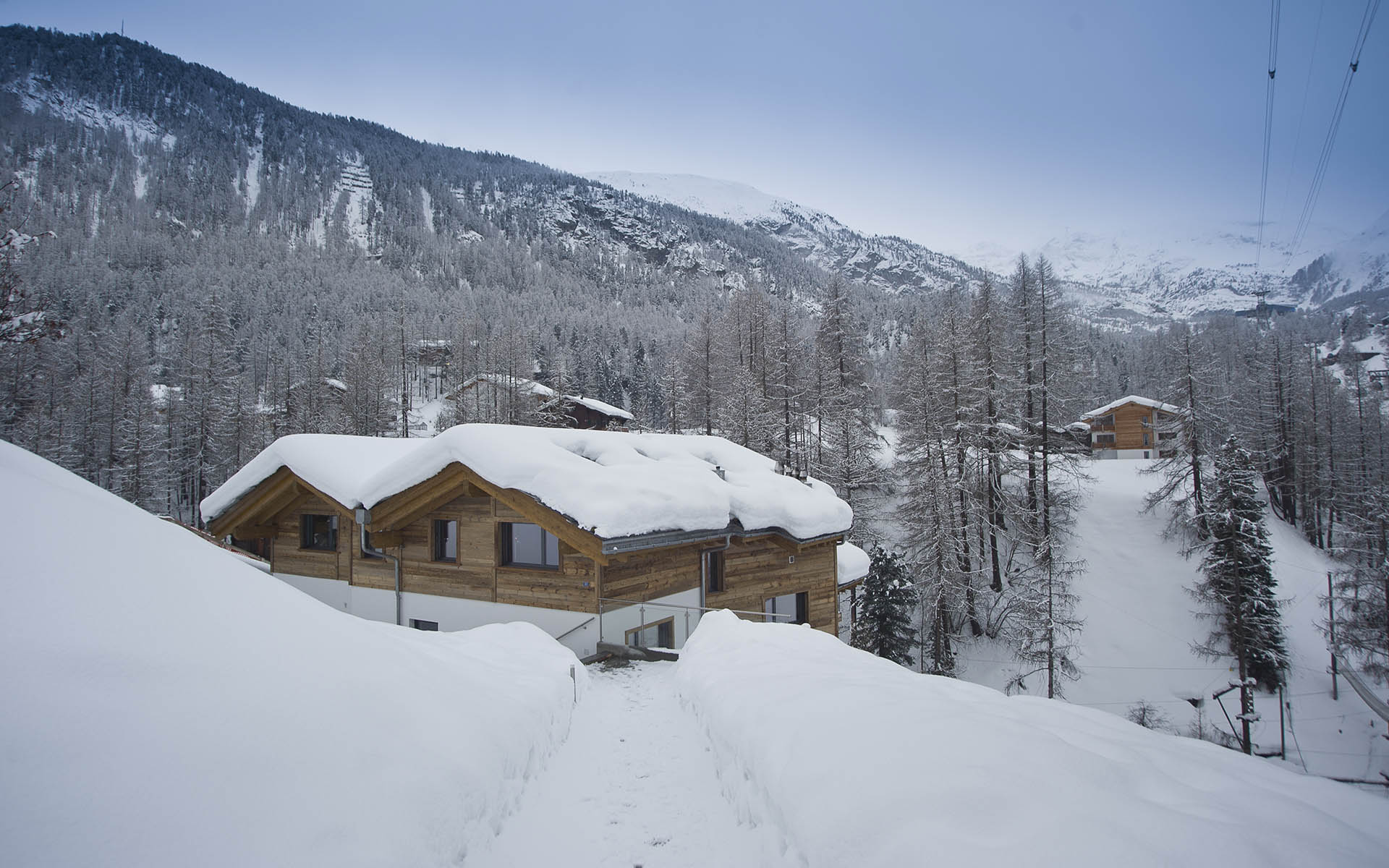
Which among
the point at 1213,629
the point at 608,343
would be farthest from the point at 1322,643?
the point at 608,343

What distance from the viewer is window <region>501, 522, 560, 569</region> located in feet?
41.5

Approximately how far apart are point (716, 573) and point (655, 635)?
2253 mm

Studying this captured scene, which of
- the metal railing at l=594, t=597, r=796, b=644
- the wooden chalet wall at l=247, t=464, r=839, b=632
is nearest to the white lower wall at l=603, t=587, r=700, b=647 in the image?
the metal railing at l=594, t=597, r=796, b=644

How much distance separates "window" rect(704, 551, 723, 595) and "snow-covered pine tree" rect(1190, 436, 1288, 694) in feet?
70.5

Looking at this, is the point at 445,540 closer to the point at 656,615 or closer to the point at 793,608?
the point at 656,615

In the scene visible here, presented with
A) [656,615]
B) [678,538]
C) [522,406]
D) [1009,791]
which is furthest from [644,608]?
[522,406]

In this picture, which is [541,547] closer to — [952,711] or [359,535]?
[359,535]

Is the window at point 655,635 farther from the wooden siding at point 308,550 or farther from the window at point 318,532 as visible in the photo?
the window at point 318,532

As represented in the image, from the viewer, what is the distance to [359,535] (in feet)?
48.7

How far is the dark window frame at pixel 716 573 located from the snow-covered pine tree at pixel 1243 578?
842 inches

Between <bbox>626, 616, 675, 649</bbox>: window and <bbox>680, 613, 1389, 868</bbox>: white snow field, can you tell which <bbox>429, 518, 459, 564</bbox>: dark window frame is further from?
<bbox>680, 613, 1389, 868</bbox>: white snow field

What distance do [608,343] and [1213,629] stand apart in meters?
76.6

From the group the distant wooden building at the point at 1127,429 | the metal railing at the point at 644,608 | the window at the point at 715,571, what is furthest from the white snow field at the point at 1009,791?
the distant wooden building at the point at 1127,429

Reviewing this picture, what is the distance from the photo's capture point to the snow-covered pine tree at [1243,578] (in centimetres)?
2259
